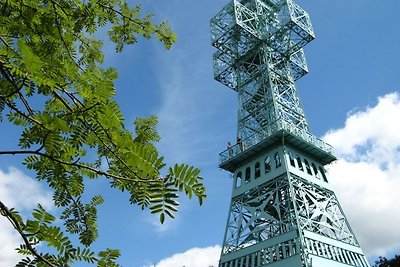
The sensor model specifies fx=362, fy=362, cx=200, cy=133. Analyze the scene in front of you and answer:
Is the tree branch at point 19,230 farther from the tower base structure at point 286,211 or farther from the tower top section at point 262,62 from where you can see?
the tower top section at point 262,62

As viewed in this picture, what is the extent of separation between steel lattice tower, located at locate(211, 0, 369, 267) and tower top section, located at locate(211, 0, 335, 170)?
0.08 m

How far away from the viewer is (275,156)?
23.5 m

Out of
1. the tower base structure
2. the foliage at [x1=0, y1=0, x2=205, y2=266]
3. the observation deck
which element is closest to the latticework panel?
the tower base structure

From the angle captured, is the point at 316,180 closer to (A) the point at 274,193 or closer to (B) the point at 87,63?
(A) the point at 274,193

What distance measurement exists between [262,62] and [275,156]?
30.2 ft

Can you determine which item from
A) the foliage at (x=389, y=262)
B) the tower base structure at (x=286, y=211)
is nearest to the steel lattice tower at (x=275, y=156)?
the tower base structure at (x=286, y=211)

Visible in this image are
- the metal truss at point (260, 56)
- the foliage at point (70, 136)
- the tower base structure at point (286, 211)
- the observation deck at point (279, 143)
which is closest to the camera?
the foliage at point (70, 136)

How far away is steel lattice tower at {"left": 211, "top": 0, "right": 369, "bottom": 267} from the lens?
19609 millimetres

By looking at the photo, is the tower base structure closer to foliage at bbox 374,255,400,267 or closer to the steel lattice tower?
the steel lattice tower

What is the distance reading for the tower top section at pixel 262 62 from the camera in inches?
1025

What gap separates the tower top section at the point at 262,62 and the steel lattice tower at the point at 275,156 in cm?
8

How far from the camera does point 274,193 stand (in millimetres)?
22828

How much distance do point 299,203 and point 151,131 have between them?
21.0m

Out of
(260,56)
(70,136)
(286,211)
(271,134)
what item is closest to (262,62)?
(260,56)
